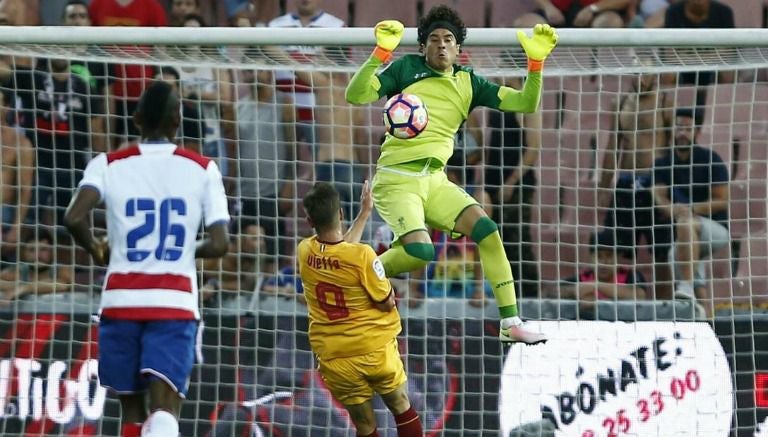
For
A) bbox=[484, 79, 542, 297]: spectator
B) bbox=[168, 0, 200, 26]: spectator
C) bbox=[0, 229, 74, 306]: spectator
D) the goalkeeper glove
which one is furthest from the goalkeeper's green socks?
bbox=[168, 0, 200, 26]: spectator

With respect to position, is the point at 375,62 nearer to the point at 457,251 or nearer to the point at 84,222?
the point at 84,222

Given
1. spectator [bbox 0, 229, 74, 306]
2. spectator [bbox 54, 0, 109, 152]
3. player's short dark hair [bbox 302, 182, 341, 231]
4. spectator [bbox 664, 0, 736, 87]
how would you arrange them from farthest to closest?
1. spectator [bbox 664, 0, 736, 87]
2. spectator [bbox 54, 0, 109, 152]
3. spectator [bbox 0, 229, 74, 306]
4. player's short dark hair [bbox 302, 182, 341, 231]

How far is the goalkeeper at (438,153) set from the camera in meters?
Answer: 7.90

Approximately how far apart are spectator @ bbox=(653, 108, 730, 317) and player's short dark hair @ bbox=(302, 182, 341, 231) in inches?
119

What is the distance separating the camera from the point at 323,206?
24.3 ft

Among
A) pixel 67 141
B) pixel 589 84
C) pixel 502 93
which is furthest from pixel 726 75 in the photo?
Answer: pixel 67 141

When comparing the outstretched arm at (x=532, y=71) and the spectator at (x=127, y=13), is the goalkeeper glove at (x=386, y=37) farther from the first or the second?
the spectator at (x=127, y=13)

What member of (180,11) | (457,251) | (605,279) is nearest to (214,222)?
(457,251)

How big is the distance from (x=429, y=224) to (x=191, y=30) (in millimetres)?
1787

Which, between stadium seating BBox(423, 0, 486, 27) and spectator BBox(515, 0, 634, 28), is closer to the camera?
spectator BBox(515, 0, 634, 28)

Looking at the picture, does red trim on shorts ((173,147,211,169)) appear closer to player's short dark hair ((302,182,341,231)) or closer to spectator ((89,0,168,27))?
player's short dark hair ((302,182,341,231))

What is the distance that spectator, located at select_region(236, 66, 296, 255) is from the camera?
9.81 m

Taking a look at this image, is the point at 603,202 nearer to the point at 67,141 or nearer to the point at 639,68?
the point at 639,68

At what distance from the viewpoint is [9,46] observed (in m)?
8.93
